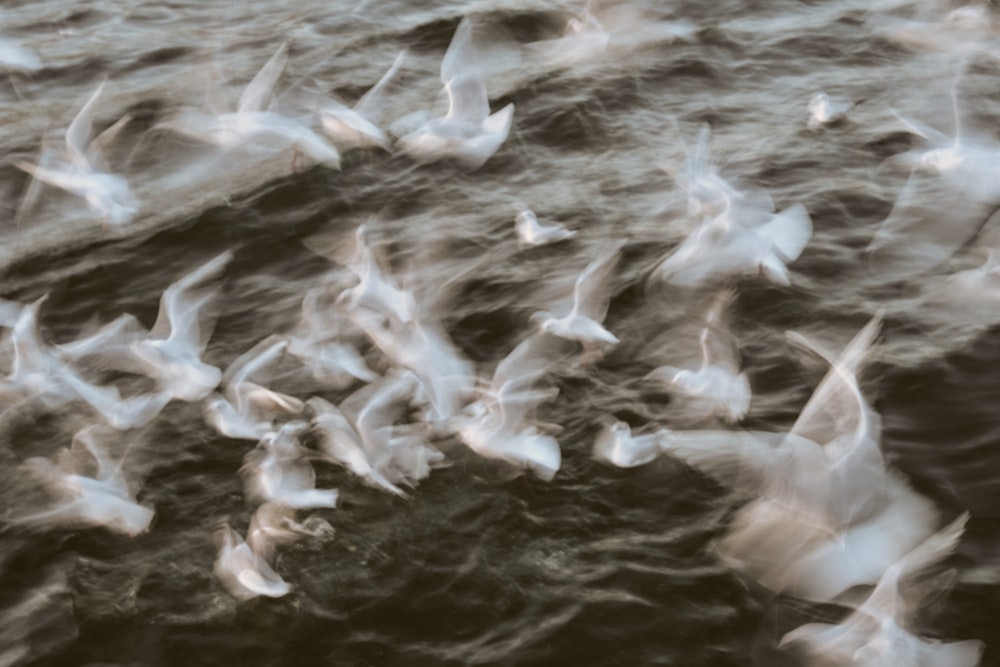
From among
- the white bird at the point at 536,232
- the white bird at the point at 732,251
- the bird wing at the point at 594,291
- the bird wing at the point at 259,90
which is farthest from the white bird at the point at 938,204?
the bird wing at the point at 259,90

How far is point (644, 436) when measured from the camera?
18.6 feet

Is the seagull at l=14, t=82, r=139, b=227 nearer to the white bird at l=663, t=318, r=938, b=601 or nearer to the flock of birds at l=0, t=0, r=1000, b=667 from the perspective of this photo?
the flock of birds at l=0, t=0, r=1000, b=667

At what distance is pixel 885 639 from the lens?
439cm

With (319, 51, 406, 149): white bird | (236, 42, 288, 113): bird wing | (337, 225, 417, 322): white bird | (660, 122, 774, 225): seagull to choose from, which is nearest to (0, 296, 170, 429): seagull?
(337, 225, 417, 322): white bird

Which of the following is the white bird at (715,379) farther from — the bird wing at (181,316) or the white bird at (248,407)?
the bird wing at (181,316)

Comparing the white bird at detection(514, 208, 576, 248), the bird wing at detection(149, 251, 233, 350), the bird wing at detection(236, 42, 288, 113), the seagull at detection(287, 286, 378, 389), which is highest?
the bird wing at detection(236, 42, 288, 113)

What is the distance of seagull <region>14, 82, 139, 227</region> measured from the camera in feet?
25.2

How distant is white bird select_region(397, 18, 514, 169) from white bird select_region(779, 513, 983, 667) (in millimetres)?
3942

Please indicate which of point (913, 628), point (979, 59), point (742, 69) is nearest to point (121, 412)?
point (913, 628)

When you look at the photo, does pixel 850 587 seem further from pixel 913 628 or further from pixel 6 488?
pixel 6 488

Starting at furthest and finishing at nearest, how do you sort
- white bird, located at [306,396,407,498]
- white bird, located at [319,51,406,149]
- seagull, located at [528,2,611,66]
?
seagull, located at [528,2,611,66]
white bird, located at [319,51,406,149]
white bird, located at [306,396,407,498]

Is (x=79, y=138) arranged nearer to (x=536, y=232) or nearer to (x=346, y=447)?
(x=536, y=232)

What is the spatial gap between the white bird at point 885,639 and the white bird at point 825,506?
16 cm

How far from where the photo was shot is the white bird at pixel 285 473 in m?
5.31
